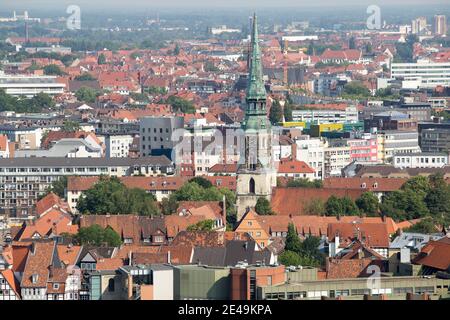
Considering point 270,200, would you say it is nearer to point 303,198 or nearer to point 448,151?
point 303,198

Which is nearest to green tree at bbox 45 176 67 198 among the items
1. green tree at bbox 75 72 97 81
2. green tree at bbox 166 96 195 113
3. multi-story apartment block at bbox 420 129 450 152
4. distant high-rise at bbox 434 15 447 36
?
multi-story apartment block at bbox 420 129 450 152

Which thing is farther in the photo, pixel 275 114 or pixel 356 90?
pixel 356 90

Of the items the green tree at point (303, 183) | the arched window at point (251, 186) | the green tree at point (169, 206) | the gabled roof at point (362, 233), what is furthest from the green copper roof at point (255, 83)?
the gabled roof at point (362, 233)

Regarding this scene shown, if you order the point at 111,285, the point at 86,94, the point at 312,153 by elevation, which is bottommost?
the point at 86,94

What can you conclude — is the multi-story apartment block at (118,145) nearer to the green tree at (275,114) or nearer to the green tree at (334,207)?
the green tree at (275,114)

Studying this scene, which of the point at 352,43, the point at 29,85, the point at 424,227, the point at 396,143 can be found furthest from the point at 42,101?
the point at 424,227

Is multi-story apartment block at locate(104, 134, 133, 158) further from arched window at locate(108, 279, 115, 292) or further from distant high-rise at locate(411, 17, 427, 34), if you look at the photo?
distant high-rise at locate(411, 17, 427, 34)

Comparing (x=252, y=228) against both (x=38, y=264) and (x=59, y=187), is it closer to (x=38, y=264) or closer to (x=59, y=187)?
(x=38, y=264)
